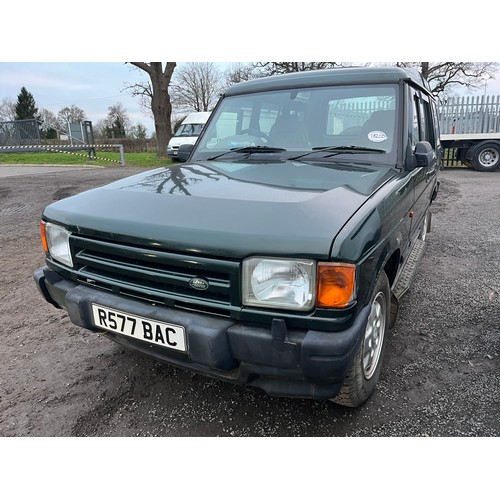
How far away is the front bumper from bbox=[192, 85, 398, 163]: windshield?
4.55 ft

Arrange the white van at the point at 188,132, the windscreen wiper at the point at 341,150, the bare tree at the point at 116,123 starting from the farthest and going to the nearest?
the bare tree at the point at 116,123 → the white van at the point at 188,132 → the windscreen wiper at the point at 341,150

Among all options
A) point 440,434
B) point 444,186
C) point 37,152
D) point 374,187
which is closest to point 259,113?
point 374,187

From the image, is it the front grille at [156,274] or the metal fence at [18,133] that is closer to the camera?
the front grille at [156,274]

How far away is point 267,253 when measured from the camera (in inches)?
63.8

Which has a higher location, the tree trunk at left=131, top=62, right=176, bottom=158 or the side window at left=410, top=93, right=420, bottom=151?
the tree trunk at left=131, top=62, right=176, bottom=158

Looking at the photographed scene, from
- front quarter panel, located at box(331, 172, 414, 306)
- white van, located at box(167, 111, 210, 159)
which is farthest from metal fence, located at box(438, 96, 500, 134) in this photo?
front quarter panel, located at box(331, 172, 414, 306)

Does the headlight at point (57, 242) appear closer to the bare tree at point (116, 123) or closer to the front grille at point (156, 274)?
the front grille at point (156, 274)

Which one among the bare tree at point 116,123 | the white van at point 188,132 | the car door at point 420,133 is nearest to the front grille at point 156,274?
the car door at point 420,133

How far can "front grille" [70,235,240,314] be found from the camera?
68.5 inches

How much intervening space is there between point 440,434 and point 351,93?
2.30 metres

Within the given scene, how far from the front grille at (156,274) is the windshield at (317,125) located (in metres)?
1.35

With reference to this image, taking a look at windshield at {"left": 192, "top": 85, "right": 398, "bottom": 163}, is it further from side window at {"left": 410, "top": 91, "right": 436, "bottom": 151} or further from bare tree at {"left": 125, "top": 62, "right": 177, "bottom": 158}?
bare tree at {"left": 125, "top": 62, "right": 177, "bottom": 158}

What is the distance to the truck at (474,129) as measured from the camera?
1371cm

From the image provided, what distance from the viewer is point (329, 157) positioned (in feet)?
8.86
